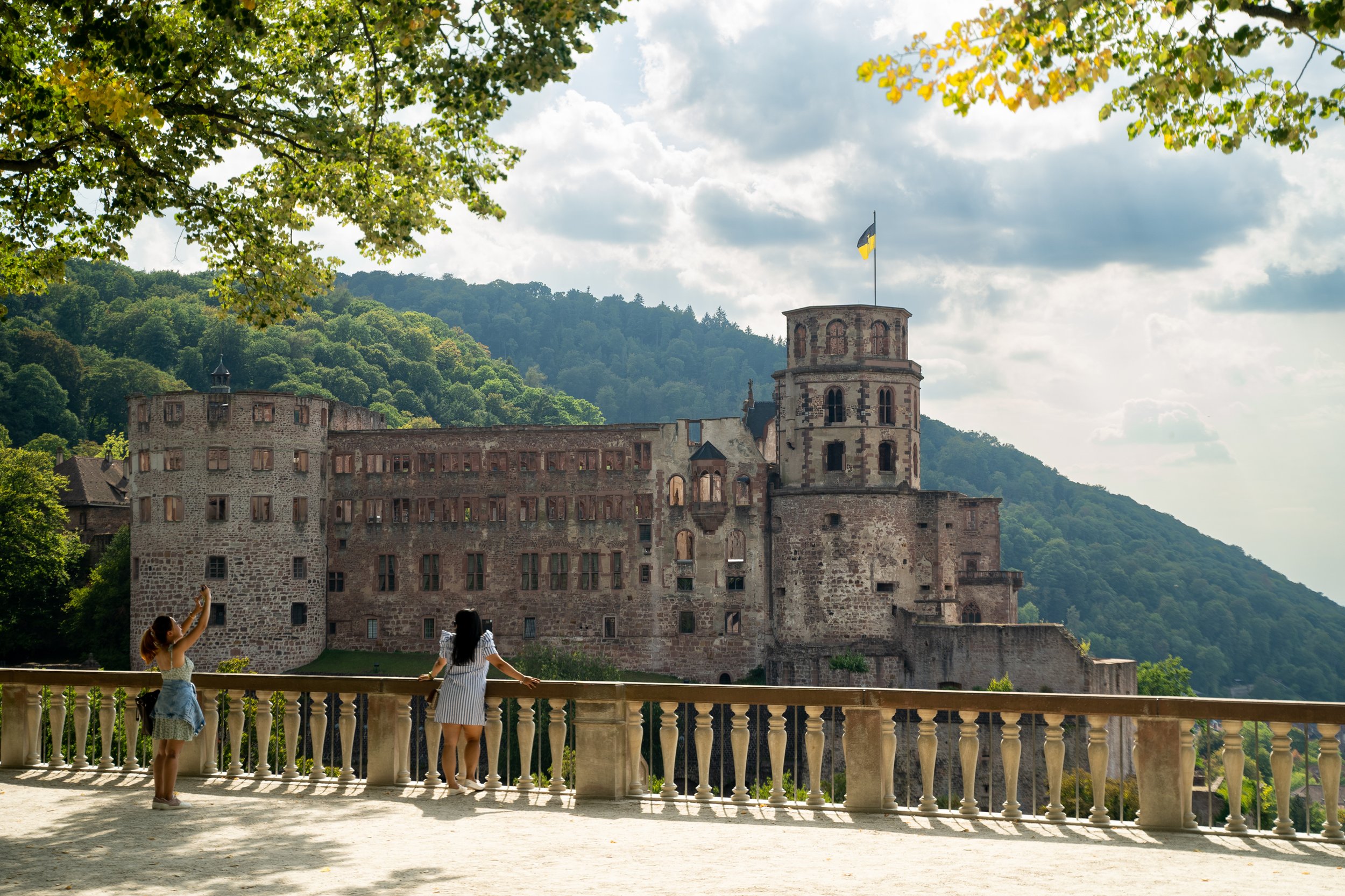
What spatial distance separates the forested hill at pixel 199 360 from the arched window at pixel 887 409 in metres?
49.4

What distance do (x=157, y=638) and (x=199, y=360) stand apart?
102301 mm

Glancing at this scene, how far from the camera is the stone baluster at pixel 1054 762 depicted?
11992 millimetres

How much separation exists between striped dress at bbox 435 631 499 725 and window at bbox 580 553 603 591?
164ft

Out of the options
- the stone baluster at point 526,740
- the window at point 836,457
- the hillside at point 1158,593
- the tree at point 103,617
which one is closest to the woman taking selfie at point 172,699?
the stone baluster at point 526,740

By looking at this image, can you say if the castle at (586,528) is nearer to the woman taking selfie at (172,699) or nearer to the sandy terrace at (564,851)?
the sandy terrace at (564,851)

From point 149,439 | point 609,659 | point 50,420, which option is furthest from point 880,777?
point 50,420

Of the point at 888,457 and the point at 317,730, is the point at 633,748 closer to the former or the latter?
the point at 317,730

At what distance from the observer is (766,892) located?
30.5 ft

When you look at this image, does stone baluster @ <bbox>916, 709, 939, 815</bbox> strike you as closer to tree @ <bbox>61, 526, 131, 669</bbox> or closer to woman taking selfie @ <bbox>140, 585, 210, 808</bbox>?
woman taking selfie @ <bbox>140, 585, 210, 808</bbox>

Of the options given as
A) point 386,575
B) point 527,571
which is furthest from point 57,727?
point 386,575

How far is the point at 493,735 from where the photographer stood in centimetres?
1402

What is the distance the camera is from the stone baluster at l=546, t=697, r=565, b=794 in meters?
12.8

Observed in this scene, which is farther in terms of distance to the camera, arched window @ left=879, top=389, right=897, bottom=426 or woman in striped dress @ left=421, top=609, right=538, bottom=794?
arched window @ left=879, top=389, right=897, bottom=426

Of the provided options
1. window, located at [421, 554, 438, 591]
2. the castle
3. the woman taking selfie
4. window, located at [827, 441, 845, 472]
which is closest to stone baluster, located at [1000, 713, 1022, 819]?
the woman taking selfie
